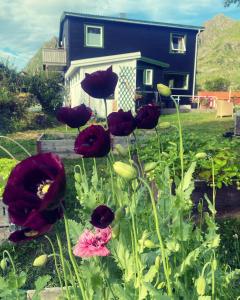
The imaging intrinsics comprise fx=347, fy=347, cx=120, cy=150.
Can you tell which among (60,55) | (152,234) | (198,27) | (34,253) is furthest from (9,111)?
(198,27)

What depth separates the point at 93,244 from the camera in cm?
141

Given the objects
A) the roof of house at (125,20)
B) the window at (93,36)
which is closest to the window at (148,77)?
the window at (93,36)

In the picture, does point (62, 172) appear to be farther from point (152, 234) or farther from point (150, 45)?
point (150, 45)

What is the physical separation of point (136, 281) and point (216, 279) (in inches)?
17.8

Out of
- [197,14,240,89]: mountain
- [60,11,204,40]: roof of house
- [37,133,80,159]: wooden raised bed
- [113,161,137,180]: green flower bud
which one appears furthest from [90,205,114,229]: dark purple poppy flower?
[197,14,240,89]: mountain

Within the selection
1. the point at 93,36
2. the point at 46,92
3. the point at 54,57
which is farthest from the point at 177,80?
the point at 46,92

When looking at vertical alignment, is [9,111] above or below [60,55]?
below

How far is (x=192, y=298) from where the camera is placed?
1527mm

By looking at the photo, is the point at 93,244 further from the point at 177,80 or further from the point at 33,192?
the point at 177,80

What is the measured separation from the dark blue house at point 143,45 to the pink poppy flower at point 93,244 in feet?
64.8

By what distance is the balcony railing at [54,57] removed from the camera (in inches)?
938

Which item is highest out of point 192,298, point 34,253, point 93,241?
point 93,241

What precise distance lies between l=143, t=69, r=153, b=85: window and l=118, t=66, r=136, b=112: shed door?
9.67 feet

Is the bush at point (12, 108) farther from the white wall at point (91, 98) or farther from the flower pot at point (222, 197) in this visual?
the flower pot at point (222, 197)
